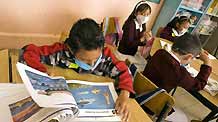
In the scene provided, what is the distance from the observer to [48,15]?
2928mm

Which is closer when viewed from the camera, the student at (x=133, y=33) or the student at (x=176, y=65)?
the student at (x=176, y=65)

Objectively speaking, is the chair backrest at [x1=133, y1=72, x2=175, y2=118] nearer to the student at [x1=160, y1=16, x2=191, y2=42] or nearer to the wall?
the student at [x1=160, y1=16, x2=191, y2=42]

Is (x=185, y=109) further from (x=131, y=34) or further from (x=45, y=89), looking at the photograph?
(x=45, y=89)

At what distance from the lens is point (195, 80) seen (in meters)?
1.85

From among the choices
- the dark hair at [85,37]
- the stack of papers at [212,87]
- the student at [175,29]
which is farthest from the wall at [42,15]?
the stack of papers at [212,87]

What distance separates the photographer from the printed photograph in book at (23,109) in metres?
0.98

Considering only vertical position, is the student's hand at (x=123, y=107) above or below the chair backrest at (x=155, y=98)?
above

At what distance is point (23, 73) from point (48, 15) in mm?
2002

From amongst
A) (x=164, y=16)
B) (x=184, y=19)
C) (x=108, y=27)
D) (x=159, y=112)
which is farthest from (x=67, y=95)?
(x=164, y=16)

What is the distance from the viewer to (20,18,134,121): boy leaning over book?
1.29m

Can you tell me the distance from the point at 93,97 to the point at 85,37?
0.31 m

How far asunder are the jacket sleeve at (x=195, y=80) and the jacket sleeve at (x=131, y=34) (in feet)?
2.58

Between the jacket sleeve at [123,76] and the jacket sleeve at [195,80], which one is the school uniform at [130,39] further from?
the jacket sleeve at [123,76]

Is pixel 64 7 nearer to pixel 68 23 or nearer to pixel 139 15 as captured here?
pixel 68 23
